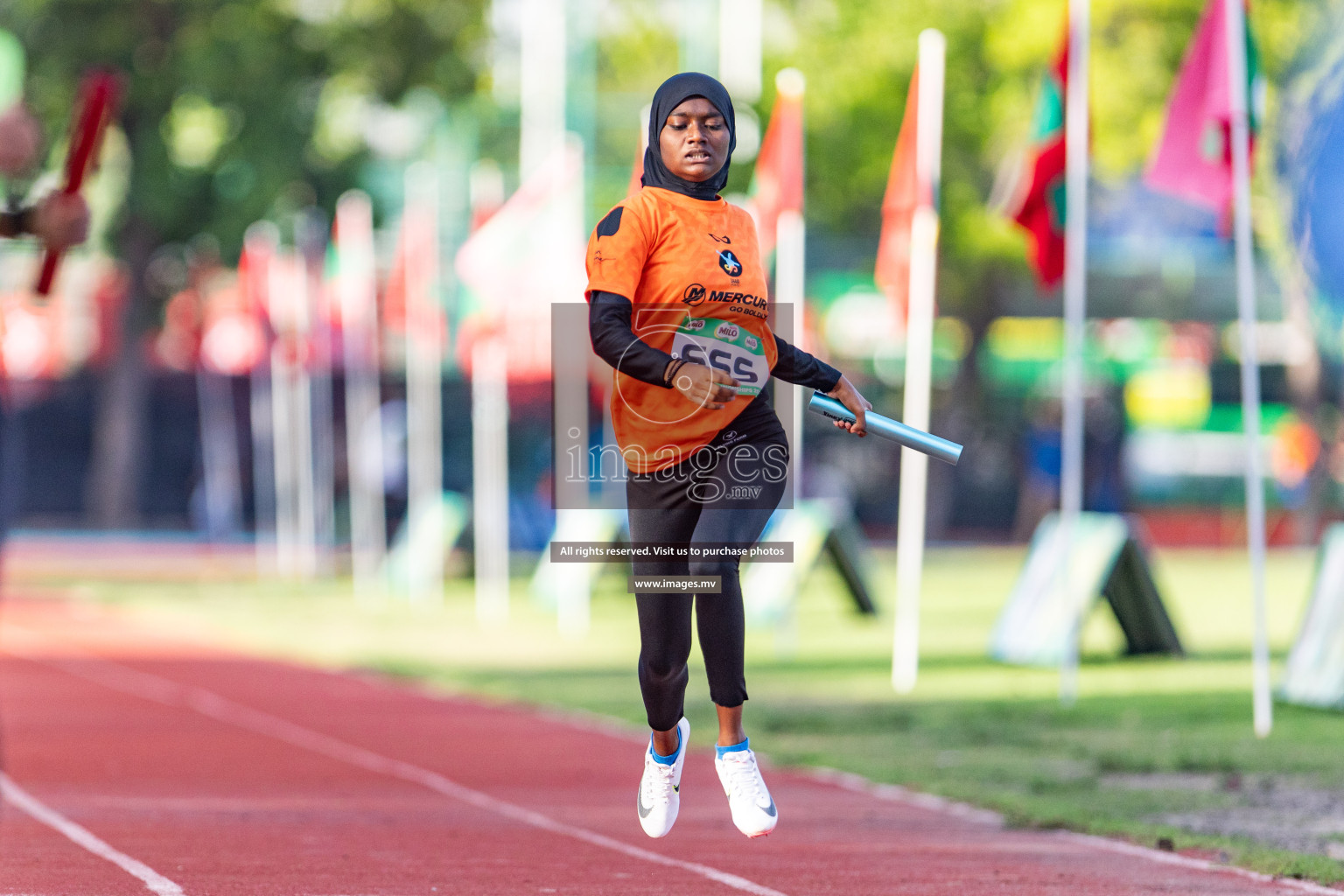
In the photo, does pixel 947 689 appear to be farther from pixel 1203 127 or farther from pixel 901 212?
pixel 1203 127

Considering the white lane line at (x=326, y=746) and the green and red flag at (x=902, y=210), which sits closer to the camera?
the white lane line at (x=326, y=746)

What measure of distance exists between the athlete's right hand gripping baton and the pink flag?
7452 mm

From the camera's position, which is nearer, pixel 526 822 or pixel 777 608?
pixel 526 822

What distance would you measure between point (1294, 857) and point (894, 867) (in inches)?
60.1

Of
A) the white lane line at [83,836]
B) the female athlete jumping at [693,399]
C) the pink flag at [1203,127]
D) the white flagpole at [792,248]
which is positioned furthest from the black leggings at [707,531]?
the white flagpole at [792,248]

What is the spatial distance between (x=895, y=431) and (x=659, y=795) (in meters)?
1.44

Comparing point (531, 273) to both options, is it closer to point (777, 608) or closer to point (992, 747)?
point (777, 608)

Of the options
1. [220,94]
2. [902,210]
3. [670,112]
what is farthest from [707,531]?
[220,94]

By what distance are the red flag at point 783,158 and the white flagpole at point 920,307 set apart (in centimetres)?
207

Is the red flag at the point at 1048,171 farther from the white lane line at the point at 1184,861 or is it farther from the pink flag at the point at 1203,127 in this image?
the white lane line at the point at 1184,861

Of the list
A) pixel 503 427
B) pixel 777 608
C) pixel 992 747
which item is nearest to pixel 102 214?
pixel 503 427

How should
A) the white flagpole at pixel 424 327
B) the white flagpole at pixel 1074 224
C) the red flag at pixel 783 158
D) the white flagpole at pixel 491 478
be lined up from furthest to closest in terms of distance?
1. the white flagpole at pixel 424 327
2. the white flagpole at pixel 491 478
3. the red flag at pixel 783 158
4. the white flagpole at pixel 1074 224

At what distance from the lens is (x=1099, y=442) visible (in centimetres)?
3488

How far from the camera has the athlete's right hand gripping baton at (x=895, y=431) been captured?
19.3 ft
